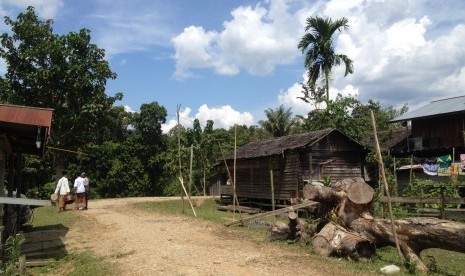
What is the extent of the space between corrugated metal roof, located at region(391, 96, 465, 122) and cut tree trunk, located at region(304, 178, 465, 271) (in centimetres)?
1853

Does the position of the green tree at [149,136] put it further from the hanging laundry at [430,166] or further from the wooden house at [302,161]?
the hanging laundry at [430,166]

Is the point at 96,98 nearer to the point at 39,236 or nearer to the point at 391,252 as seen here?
the point at 39,236

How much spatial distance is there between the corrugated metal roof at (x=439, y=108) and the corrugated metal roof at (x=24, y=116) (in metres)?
24.3

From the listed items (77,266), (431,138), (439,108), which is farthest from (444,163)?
(77,266)

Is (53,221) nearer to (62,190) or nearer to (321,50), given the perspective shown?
(62,190)

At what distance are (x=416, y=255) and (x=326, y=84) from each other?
2617cm

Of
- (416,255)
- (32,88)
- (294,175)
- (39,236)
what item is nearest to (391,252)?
(416,255)

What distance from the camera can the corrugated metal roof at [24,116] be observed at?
8234 millimetres

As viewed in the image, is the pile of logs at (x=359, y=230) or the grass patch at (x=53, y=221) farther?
the grass patch at (x=53, y=221)

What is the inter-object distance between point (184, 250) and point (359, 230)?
13.5 ft

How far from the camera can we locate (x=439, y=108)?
28.5 m

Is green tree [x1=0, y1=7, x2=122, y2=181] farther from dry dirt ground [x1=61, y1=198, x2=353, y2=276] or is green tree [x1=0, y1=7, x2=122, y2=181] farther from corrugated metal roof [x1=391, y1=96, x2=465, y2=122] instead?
corrugated metal roof [x1=391, y1=96, x2=465, y2=122]

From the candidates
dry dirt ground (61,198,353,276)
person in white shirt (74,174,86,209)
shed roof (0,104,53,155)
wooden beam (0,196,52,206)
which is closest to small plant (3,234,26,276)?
wooden beam (0,196,52,206)

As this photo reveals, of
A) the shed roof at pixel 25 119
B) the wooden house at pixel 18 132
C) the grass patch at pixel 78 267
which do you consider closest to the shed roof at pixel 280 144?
the wooden house at pixel 18 132
